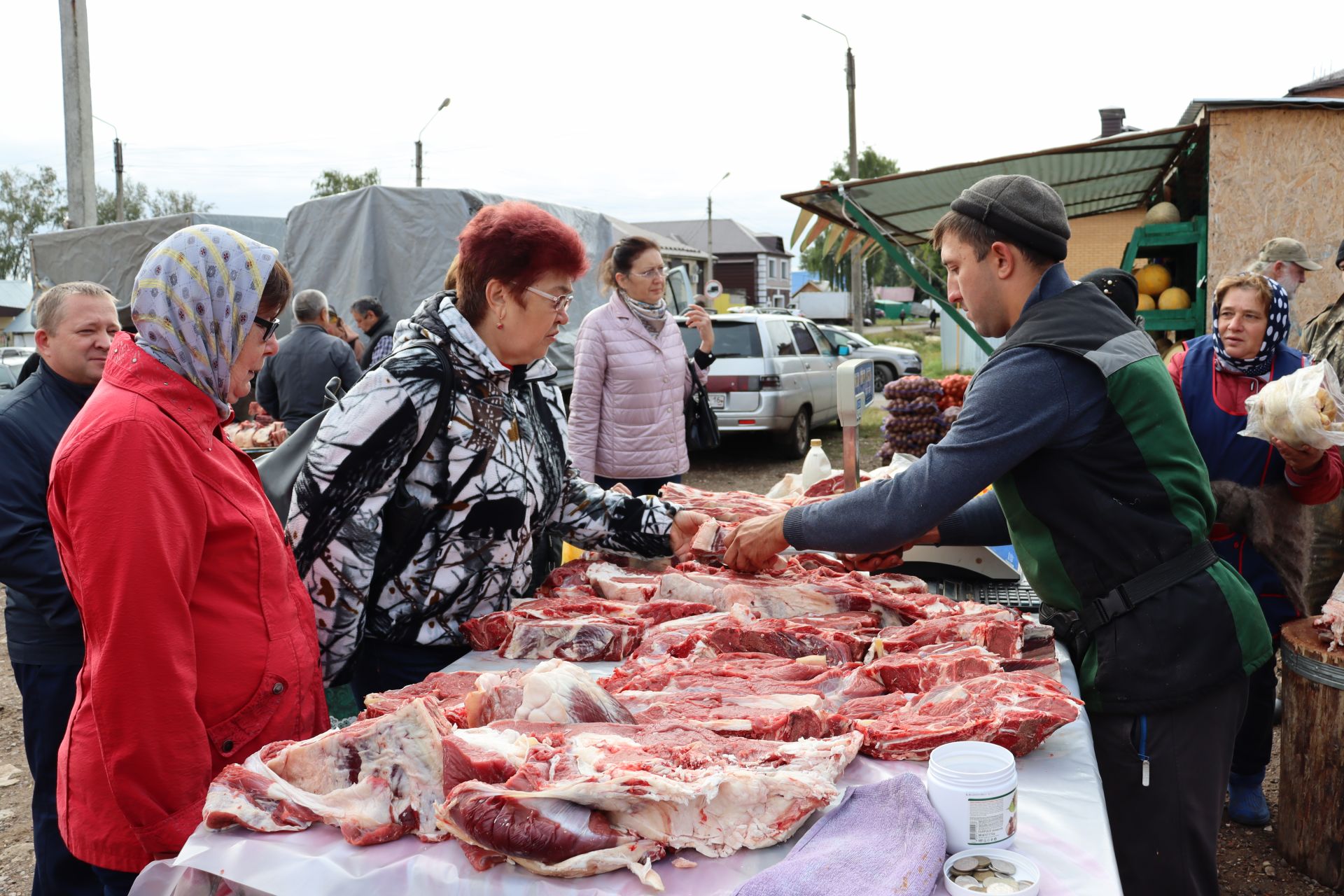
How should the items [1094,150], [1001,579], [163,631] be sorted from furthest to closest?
[1094,150], [1001,579], [163,631]

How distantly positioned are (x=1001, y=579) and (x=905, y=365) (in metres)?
18.4

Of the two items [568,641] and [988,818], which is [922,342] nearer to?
[568,641]

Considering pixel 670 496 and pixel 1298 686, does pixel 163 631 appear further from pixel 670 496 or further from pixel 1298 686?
pixel 1298 686

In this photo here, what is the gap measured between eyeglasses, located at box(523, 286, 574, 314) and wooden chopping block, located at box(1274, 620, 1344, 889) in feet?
10.8

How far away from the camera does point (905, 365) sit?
21250 mm

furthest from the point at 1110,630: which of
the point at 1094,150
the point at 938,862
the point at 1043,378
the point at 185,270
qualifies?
the point at 1094,150

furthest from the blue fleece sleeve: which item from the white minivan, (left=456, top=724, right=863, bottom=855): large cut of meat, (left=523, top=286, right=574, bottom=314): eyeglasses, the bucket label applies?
the white minivan

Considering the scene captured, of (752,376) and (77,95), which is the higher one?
(77,95)

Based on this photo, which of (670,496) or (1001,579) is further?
(670,496)

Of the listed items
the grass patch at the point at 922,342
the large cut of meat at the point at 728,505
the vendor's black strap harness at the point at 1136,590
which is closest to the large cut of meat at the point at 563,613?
the large cut of meat at the point at 728,505

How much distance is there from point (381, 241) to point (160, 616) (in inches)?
440

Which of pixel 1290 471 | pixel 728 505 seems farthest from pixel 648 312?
pixel 1290 471

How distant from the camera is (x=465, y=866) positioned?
171cm

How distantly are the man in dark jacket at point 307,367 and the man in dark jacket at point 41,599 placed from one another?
12.9 ft
